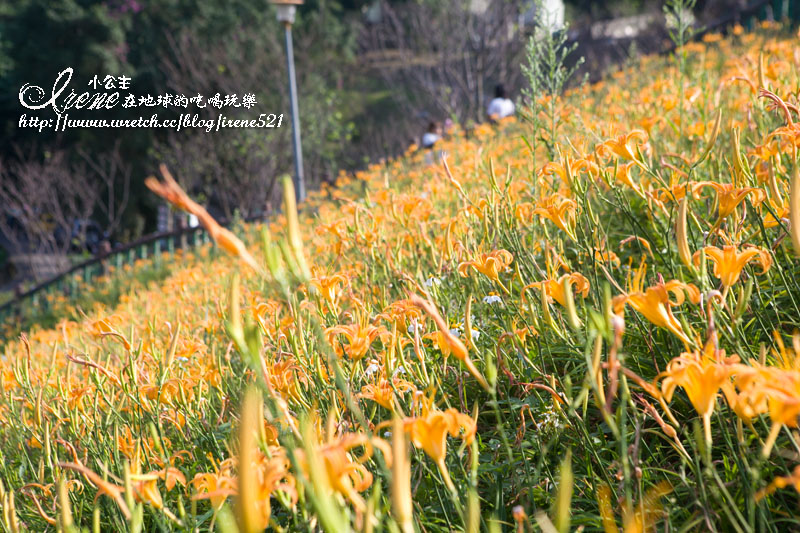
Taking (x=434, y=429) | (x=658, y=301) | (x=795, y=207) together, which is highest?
(x=795, y=207)

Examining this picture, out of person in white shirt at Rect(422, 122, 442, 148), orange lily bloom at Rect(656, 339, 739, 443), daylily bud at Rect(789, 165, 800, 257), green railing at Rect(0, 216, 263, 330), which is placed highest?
person in white shirt at Rect(422, 122, 442, 148)

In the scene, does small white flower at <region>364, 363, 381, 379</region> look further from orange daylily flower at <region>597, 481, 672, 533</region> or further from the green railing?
the green railing

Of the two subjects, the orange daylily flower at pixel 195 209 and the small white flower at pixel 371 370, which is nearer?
the orange daylily flower at pixel 195 209

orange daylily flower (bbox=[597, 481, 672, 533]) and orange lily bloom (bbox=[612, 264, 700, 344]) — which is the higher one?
orange lily bloom (bbox=[612, 264, 700, 344])

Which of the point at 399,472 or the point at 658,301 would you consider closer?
the point at 399,472

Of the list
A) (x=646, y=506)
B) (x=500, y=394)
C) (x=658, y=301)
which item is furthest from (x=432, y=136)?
(x=658, y=301)

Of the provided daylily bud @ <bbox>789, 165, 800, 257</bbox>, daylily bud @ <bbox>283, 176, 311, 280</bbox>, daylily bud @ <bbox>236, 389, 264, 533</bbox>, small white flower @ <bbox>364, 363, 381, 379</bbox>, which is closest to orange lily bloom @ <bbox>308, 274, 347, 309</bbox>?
small white flower @ <bbox>364, 363, 381, 379</bbox>

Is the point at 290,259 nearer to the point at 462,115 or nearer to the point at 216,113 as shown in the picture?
the point at 462,115

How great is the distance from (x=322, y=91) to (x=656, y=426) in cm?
1429

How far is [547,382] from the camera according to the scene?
5.40 feet

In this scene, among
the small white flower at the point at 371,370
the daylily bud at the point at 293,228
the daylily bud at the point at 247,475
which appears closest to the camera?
the daylily bud at the point at 247,475

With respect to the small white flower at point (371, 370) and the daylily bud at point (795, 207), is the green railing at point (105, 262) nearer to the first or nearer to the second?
the small white flower at point (371, 370)

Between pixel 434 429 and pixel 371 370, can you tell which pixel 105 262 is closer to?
pixel 371 370

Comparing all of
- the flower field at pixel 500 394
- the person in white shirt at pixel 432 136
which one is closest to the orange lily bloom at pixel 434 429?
the flower field at pixel 500 394
